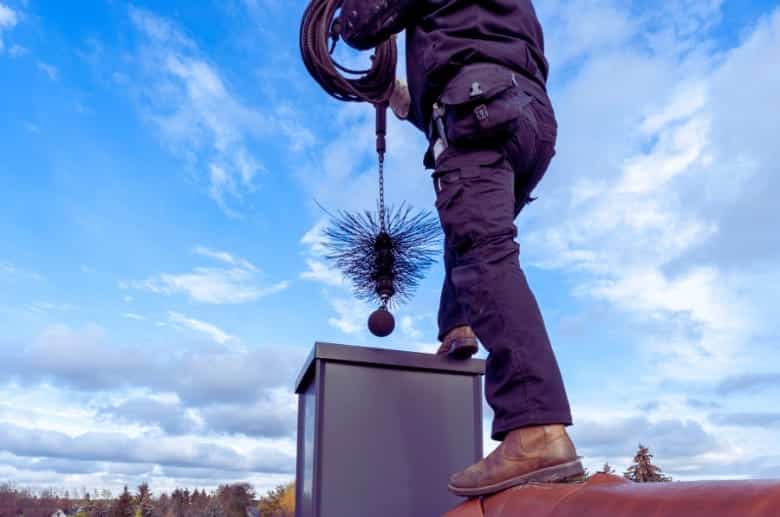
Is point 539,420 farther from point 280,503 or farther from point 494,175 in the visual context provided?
point 280,503

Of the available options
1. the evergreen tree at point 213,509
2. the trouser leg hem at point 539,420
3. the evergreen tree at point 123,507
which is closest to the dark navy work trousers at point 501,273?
the trouser leg hem at point 539,420

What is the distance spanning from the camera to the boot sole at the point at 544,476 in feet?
4.14

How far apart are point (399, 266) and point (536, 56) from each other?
0.89 metres

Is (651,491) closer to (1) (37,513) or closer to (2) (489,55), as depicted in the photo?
(2) (489,55)

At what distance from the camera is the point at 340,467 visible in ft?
5.93

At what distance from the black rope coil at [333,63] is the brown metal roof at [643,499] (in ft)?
4.77

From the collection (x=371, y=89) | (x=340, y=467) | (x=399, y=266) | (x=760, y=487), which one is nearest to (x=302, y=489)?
(x=340, y=467)

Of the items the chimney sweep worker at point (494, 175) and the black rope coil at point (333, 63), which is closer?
the chimney sweep worker at point (494, 175)

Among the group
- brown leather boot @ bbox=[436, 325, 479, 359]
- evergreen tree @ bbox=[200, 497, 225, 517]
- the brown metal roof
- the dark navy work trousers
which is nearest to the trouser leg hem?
the dark navy work trousers

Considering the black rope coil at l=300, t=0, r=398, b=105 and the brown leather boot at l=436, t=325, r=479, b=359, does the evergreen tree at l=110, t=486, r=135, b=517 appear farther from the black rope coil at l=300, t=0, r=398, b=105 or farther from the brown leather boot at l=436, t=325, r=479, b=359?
the black rope coil at l=300, t=0, r=398, b=105

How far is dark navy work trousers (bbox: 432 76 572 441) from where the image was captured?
4.32ft

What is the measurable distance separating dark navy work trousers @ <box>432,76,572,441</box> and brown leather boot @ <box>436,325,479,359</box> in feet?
1.50

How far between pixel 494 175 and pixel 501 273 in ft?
0.74

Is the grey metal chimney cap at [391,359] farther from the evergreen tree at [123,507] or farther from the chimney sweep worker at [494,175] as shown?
the evergreen tree at [123,507]
